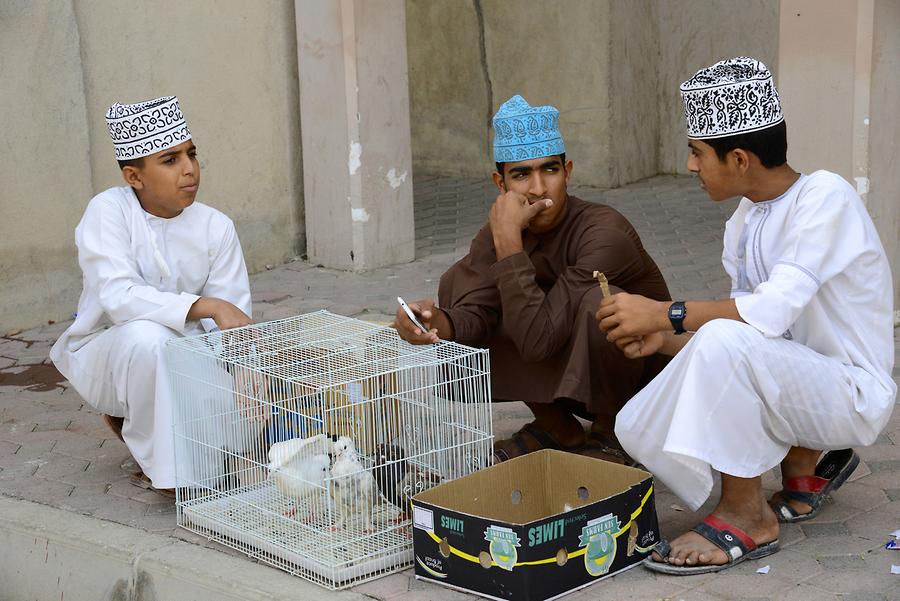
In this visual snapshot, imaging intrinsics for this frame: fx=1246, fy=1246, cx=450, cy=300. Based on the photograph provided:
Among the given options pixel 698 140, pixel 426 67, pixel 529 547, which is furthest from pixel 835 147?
pixel 426 67

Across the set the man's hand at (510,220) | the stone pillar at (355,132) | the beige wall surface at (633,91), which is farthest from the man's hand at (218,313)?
the beige wall surface at (633,91)

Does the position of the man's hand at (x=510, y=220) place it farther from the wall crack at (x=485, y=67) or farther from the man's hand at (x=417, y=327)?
the wall crack at (x=485, y=67)

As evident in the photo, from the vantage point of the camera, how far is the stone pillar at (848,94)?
18.0ft

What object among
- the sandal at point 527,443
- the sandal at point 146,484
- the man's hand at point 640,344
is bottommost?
the sandal at point 146,484

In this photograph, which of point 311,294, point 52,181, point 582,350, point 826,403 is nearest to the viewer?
point 826,403

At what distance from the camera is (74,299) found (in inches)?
264

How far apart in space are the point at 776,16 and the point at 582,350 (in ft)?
20.5

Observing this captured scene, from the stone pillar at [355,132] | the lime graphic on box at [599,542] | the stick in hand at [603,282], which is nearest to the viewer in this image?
the lime graphic on box at [599,542]

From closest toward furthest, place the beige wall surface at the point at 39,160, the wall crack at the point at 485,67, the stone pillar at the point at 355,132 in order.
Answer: the beige wall surface at the point at 39,160
the stone pillar at the point at 355,132
the wall crack at the point at 485,67

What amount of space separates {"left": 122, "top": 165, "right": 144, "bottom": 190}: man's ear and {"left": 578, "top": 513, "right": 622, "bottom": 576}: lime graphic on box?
1.98 meters

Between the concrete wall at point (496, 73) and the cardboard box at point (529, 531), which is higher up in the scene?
the concrete wall at point (496, 73)

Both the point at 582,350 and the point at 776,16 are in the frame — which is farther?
the point at 776,16

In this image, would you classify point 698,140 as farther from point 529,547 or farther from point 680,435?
point 529,547

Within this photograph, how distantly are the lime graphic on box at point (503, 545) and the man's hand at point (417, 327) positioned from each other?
2.46 ft
